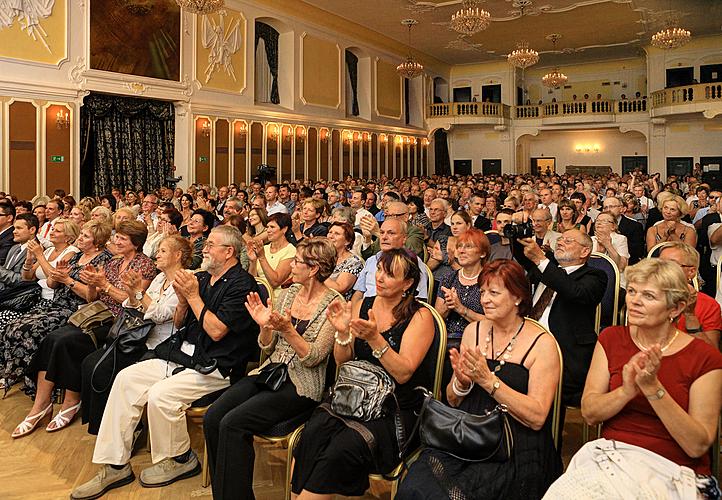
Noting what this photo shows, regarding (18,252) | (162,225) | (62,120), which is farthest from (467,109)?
(18,252)

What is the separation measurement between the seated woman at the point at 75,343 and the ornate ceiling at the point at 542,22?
15187 millimetres

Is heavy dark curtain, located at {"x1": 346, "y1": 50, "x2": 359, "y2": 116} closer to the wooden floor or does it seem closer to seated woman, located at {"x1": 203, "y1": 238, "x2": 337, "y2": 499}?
the wooden floor

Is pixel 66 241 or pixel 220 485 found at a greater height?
pixel 66 241

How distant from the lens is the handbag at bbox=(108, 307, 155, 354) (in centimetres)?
361

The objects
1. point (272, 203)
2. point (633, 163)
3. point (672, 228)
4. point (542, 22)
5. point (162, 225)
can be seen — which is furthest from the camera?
point (633, 163)

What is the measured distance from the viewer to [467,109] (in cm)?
2594

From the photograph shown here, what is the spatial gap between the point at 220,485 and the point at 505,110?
2581 cm

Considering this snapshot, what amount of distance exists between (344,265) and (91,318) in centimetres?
179

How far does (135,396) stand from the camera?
340 cm

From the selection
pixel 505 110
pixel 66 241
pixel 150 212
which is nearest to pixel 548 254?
pixel 66 241

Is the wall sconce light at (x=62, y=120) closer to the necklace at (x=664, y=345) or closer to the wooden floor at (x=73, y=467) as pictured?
the wooden floor at (x=73, y=467)

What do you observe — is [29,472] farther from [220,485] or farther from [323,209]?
[323,209]

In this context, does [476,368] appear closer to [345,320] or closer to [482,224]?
[345,320]

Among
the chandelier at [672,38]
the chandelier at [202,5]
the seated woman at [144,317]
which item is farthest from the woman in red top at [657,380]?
the chandelier at [672,38]
